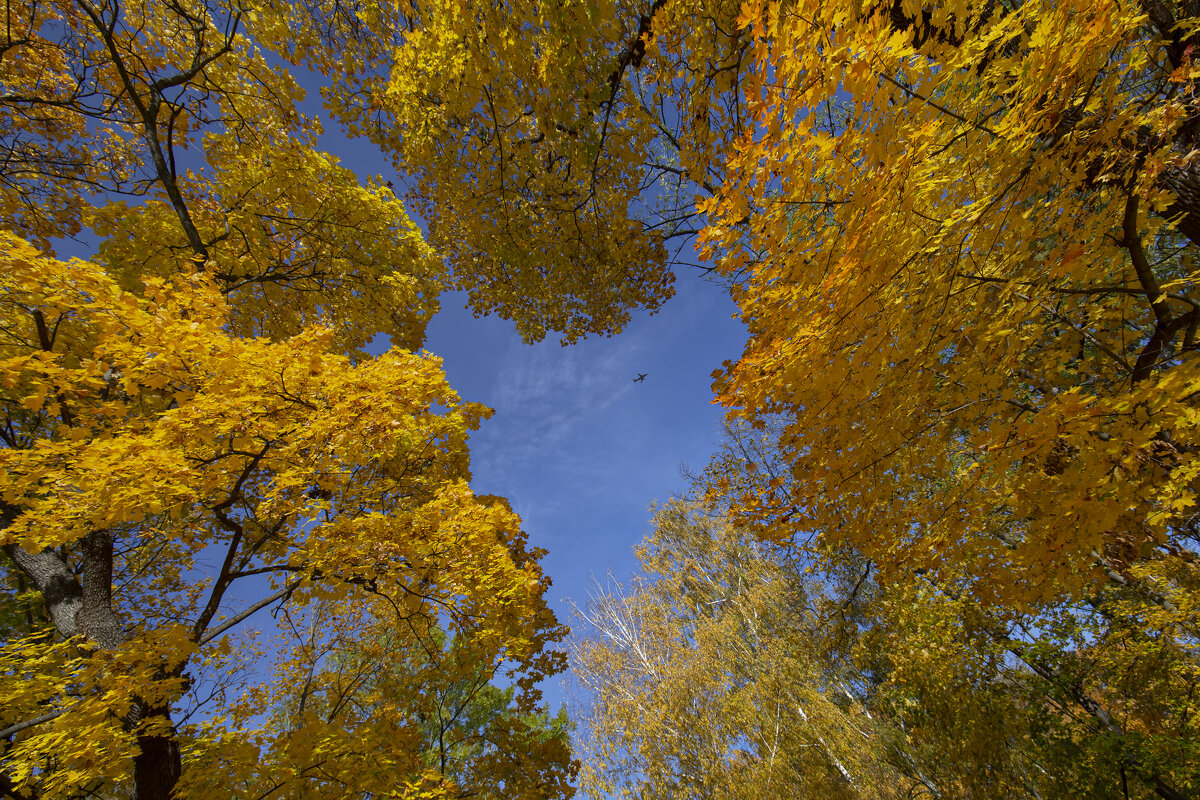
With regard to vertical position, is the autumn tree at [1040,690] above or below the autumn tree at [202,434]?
below

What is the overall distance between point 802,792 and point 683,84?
12.1m

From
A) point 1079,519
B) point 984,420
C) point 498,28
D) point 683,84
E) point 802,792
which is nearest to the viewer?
point 1079,519

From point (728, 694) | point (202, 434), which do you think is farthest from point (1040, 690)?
point (202, 434)

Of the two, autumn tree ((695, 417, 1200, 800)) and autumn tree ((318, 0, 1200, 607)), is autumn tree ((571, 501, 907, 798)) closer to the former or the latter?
autumn tree ((695, 417, 1200, 800))

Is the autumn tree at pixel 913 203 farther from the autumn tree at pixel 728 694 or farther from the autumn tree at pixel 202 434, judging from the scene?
the autumn tree at pixel 728 694

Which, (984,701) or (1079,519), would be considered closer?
(1079,519)

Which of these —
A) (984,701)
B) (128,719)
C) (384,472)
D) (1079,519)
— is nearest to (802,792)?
(984,701)

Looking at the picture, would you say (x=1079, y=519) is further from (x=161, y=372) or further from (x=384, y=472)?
(x=384, y=472)

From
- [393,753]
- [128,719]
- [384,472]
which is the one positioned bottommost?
[393,753]

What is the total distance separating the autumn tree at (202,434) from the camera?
9.64ft

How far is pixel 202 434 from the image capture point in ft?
9.88

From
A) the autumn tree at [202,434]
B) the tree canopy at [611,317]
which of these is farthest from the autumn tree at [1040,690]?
the autumn tree at [202,434]

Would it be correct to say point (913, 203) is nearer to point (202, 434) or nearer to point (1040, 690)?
point (202, 434)

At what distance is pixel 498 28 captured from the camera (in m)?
2.62
